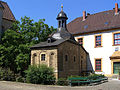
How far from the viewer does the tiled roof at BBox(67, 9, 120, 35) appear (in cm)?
2880

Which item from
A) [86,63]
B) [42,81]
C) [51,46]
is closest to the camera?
[42,81]

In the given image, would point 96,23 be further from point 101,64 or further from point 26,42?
point 26,42

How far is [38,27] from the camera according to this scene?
30500 mm

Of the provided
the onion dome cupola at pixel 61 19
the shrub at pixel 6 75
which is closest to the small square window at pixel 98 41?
the onion dome cupola at pixel 61 19

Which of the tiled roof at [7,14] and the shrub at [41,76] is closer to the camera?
the shrub at [41,76]

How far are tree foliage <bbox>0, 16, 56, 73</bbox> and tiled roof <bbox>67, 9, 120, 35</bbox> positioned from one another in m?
5.33

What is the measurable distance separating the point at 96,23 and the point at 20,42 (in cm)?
1294

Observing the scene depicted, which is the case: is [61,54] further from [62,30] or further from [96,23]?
[96,23]

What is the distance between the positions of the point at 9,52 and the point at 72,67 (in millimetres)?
9899

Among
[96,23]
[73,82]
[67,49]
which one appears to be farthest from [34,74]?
[96,23]

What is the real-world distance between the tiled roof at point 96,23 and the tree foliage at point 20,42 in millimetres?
5332

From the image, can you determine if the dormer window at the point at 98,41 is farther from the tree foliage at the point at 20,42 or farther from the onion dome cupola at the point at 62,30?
the tree foliage at the point at 20,42

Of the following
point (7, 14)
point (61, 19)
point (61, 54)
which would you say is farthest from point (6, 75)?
point (7, 14)

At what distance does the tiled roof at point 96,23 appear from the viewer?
28.8 metres
